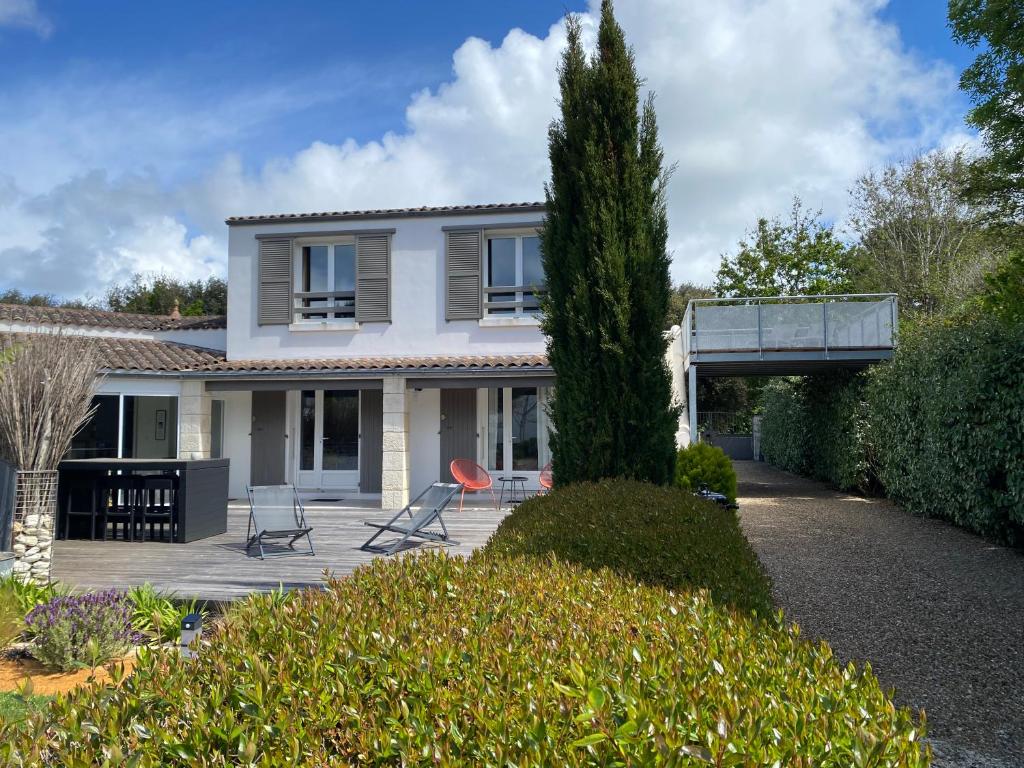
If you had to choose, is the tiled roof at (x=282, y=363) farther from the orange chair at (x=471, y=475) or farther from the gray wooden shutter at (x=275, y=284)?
the orange chair at (x=471, y=475)

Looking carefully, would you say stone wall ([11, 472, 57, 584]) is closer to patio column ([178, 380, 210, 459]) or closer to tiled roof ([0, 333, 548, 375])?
tiled roof ([0, 333, 548, 375])

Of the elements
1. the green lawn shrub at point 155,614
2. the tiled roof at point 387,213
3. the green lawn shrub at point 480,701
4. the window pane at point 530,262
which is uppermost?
the tiled roof at point 387,213

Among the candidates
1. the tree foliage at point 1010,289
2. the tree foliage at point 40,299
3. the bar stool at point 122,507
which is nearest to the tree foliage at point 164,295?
the tree foliage at point 40,299

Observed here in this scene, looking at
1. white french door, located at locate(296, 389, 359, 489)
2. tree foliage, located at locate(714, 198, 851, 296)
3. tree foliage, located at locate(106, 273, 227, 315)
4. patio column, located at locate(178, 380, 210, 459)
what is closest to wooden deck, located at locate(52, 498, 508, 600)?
patio column, located at locate(178, 380, 210, 459)

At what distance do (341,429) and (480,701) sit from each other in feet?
44.8

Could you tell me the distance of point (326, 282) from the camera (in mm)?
14742

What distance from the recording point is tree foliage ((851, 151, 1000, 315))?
1032 inches

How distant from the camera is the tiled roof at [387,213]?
13797 mm

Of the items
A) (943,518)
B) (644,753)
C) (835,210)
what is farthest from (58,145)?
(835,210)

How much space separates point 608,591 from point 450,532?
756cm

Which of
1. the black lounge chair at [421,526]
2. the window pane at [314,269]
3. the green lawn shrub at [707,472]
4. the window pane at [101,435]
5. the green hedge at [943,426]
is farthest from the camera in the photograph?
the window pane at [314,269]

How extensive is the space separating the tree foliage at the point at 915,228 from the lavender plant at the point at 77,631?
1075 inches

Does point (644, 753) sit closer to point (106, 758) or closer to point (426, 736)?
point (426, 736)

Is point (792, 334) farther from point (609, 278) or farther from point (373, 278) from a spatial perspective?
point (609, 278)
